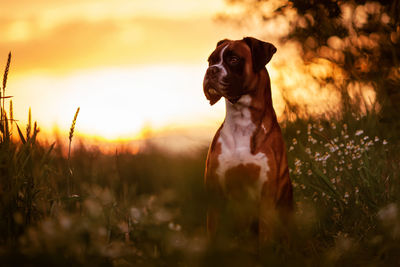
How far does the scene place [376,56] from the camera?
9.05 m

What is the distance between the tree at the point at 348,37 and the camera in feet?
28.2

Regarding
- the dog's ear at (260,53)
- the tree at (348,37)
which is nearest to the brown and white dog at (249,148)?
the dog's ear at (260,53)

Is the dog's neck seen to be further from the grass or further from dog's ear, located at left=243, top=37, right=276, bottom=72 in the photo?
the grass

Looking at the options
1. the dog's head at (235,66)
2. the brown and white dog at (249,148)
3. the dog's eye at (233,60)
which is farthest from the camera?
the dog's eye at (233,60)

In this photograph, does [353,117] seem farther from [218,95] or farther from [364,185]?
[218,95]

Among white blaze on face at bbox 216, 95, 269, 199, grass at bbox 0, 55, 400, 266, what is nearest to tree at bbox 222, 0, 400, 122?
grass at bbox 0, 55, 400, 266

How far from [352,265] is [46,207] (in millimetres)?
2186

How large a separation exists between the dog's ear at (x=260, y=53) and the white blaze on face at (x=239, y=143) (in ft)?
1.02

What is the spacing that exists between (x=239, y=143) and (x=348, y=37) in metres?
5.75

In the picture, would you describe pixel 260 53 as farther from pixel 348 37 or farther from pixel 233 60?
pixel 348 37

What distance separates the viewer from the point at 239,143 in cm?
423

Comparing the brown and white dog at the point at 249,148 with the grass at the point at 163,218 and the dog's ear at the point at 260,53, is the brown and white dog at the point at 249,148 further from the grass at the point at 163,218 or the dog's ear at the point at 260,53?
the grass at the point at 163,218

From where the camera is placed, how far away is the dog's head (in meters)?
4.27

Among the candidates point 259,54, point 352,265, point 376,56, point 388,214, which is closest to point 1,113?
point 259,54
